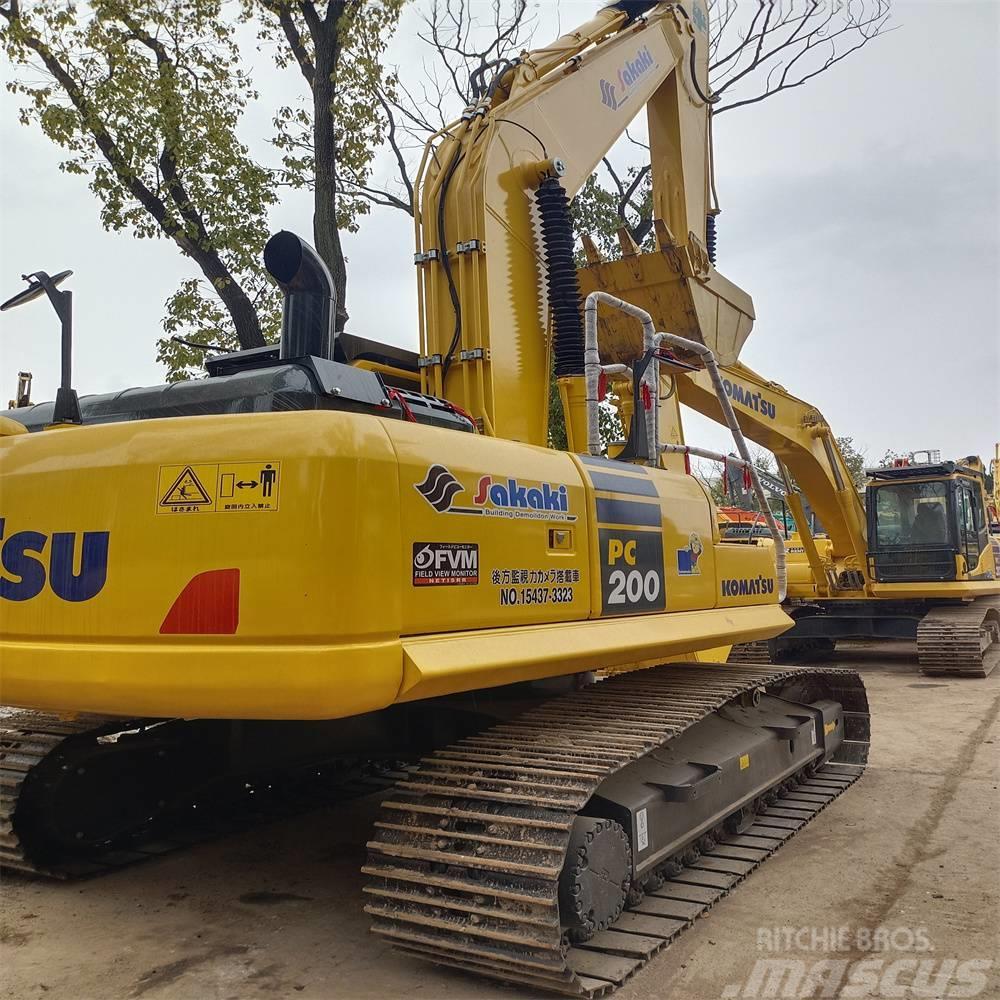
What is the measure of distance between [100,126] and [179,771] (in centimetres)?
980

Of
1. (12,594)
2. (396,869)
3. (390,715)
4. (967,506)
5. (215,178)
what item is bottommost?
(396,869)

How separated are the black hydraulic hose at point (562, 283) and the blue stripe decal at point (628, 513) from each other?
0.97 metres

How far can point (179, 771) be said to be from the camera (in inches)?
183

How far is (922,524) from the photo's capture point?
12.3 m

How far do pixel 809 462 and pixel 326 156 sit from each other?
6849 mm

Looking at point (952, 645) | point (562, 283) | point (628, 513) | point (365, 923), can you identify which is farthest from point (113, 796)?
point (952, 645)

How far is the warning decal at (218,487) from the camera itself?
2895 mm

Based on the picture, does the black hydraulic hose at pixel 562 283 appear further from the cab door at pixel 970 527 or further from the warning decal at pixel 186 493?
the cab door at pixel 970 527

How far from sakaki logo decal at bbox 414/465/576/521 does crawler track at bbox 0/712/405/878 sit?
2.14 m

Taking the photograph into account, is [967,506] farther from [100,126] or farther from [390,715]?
[100,126]

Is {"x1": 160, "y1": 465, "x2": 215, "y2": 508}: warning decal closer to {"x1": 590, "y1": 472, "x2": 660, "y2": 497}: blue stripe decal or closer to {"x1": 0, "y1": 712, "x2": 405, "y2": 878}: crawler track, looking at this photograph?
{"x1": 590, "y1": 472, "x2": 660, "y2": 497}: blue stripe decal

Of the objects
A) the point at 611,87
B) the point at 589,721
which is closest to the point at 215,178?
the point at 611,87

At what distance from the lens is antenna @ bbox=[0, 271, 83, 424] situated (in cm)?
345

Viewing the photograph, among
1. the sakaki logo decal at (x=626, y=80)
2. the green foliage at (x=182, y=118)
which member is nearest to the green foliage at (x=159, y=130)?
the green foliage at (x=182, y=118)
